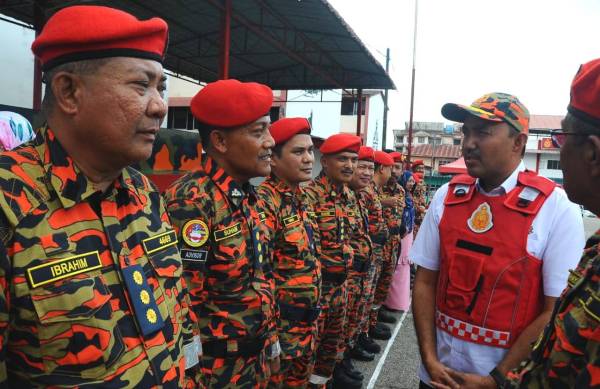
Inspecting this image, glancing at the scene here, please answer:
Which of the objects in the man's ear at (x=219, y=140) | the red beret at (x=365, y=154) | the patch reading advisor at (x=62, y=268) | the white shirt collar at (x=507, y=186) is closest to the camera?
the patch reading advisor at (x=62, y=268)

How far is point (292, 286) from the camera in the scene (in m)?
2.87

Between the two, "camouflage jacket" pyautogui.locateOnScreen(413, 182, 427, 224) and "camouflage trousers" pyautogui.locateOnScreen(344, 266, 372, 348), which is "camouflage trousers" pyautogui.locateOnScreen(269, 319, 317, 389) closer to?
"camouflage trousers" pyautogui.locateOnScreen(344, 266, 372, 348)

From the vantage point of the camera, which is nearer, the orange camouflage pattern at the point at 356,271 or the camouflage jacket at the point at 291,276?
the camouflage jacket at the point at 291,276

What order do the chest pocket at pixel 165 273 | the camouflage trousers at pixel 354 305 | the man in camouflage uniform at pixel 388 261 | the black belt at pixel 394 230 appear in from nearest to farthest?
the chest pocket at pixel 165 273 → the camouflage trousers at pixel 354 305 → the man in camouflage uniform at pixel 388 261 → the black belt at pixel 394 230

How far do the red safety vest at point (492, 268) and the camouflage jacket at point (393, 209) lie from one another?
4.08 m

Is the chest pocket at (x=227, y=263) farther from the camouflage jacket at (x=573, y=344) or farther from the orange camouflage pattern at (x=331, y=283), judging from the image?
the orange camouflage pattern at (x=331, y=283)

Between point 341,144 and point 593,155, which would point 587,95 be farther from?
point 341,144

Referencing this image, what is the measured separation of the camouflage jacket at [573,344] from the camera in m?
1.09

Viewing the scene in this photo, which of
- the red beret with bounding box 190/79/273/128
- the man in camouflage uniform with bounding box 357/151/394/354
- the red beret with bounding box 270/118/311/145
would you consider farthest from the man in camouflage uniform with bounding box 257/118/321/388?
the man in camouflage uniform with bounding box 357/151/394/354

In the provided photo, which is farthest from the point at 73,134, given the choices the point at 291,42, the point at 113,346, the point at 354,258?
the point at 291,42

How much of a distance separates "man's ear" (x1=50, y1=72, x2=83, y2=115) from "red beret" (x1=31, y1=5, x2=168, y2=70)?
0.04m

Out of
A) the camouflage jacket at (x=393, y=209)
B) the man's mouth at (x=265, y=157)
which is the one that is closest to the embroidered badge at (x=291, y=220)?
the man's mouth at (x=265, y=157)

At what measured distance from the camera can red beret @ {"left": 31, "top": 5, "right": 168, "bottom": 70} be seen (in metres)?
1.17

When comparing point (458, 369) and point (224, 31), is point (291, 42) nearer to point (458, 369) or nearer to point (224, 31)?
point (224, 31)
